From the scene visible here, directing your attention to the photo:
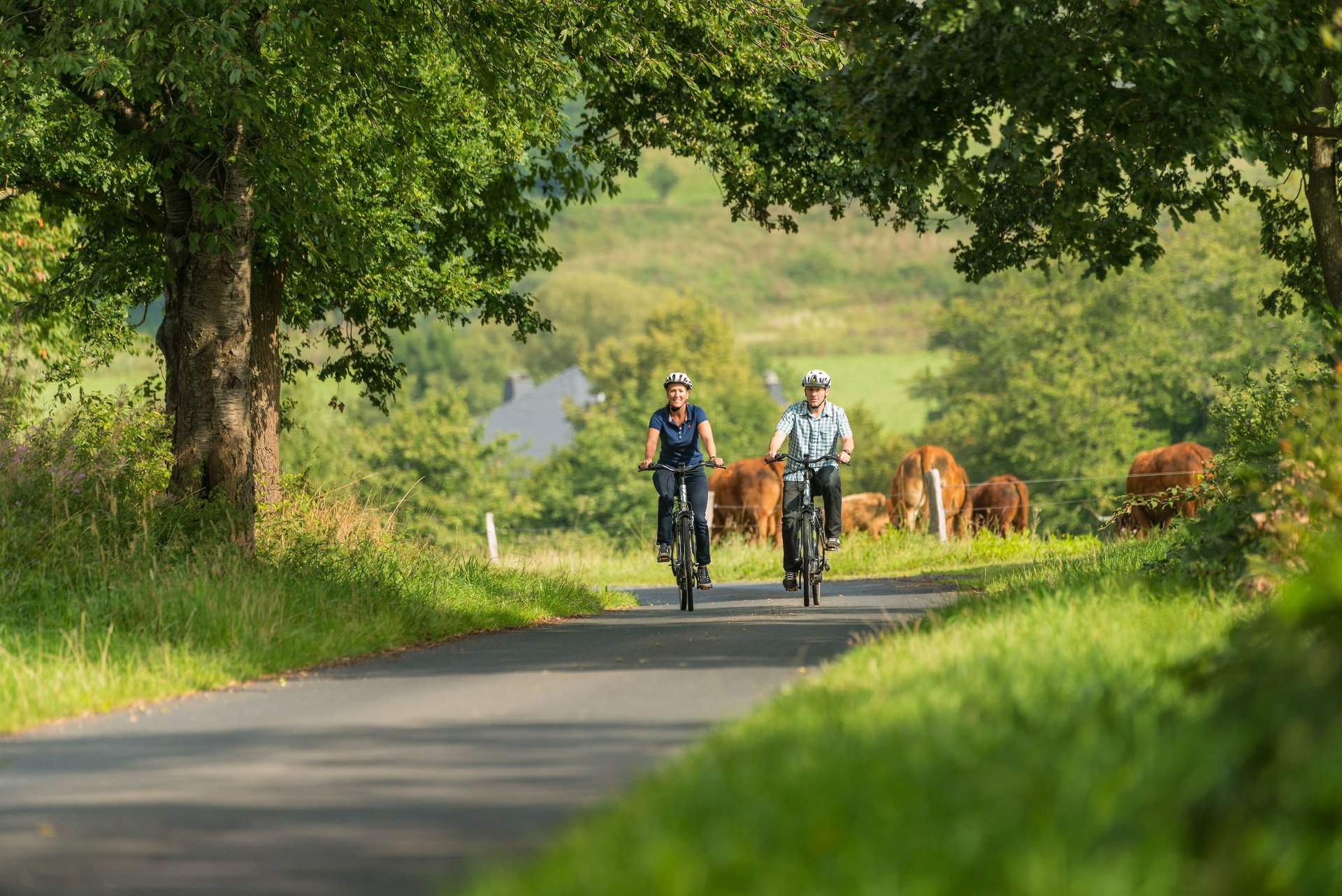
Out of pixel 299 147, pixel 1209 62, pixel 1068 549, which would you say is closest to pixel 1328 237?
pixel 1209 62

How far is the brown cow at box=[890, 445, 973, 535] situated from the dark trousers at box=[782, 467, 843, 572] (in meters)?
15.3

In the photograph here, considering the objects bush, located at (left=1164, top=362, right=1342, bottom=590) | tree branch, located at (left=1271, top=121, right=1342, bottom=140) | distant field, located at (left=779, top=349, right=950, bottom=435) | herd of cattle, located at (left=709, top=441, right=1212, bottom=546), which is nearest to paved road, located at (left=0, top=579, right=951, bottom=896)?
bush, located at (left=1164, top=362, right=1342, bottom=590)

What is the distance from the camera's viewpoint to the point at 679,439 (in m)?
15.3

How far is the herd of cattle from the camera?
2756 cm

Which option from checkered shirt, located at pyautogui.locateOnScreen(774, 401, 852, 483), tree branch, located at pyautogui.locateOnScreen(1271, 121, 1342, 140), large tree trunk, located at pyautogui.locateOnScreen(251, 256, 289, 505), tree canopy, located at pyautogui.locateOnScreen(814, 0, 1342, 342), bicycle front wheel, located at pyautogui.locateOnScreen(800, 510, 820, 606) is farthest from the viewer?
large tree trunk, located at pyautogui.locateOnScreen(251, 256, 289, 505)

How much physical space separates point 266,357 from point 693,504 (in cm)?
626

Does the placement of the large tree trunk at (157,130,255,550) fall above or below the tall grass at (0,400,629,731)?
above

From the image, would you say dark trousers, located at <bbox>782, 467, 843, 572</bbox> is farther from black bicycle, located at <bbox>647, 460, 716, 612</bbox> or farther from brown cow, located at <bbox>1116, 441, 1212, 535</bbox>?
brown cow, located at <bbox>1116, 441, 1212, 535</bbox>

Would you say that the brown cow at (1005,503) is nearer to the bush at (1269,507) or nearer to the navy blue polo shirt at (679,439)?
the navy blue polo shirt at (679,439)

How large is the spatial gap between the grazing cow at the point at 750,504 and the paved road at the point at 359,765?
22778 mm

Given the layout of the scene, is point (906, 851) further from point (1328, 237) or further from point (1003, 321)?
A: point (1003, 321)

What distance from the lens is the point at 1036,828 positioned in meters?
3.75

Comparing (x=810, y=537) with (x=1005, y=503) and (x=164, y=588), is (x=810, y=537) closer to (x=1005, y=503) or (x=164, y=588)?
(x=164, y=588)

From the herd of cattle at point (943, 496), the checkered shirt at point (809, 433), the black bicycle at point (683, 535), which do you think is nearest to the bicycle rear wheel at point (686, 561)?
the black bicycle at point (683, 535)
